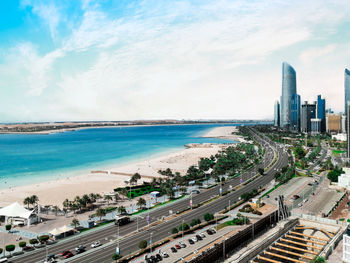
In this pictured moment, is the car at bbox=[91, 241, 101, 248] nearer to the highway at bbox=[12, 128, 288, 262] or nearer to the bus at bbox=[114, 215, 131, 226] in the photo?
the highway at bbox=[12, 128, 288, 262]

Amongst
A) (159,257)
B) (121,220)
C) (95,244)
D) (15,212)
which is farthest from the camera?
(15,212)

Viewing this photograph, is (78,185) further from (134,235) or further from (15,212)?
(134,235)

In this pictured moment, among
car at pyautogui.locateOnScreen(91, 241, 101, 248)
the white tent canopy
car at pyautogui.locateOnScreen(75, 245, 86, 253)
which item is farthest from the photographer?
the white tent canopy

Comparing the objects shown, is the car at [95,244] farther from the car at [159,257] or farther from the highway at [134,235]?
the car at [159,257]

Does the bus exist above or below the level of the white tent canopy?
below

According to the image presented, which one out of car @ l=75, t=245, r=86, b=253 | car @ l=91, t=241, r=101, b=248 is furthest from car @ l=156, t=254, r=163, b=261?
car @ l=75, t=245, r=86, b=253

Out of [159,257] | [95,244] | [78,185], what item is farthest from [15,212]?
[159,257]

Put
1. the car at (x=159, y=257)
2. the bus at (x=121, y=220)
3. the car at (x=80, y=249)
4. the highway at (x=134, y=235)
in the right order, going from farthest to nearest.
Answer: the bus at (x=121, y=220)
the car at (x=80, y=249)
the highway at (x=134, y=235)
the car at (x=159, y=257)

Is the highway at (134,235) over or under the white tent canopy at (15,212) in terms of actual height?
under

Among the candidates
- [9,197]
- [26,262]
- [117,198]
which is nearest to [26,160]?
[9,197]

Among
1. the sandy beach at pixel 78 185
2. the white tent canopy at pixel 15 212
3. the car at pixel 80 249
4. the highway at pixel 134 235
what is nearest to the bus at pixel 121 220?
the highway at pixel 134 235

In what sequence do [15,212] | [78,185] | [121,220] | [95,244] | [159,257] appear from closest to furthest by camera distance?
1. [159,257]
2. [95,244]
3. [121,220]
4. [15,212]
5. [78,185]

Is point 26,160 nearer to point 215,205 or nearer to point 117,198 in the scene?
point 117,198
